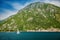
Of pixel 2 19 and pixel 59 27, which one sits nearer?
pixel 2 19

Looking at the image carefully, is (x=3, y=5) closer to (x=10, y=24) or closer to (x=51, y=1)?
(x=10, y=24)

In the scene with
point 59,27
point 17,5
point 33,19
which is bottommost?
point 59,27

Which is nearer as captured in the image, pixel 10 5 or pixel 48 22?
pixel 10 5

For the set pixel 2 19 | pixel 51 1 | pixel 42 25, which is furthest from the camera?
pixel 42 25

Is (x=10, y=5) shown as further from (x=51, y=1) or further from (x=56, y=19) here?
(x=56, y=19)

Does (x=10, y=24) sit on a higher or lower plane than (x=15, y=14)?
lower

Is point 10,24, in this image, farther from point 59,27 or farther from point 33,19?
point 59,27

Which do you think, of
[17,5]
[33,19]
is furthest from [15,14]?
[33,19]

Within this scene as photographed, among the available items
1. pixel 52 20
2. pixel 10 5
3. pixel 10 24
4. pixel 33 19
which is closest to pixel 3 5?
pixel 10 5

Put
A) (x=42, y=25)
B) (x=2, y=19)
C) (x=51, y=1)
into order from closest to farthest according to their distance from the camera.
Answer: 1. (x=2, y=19)
2. (x=51, y=1)
3. (x=42, y=25)
